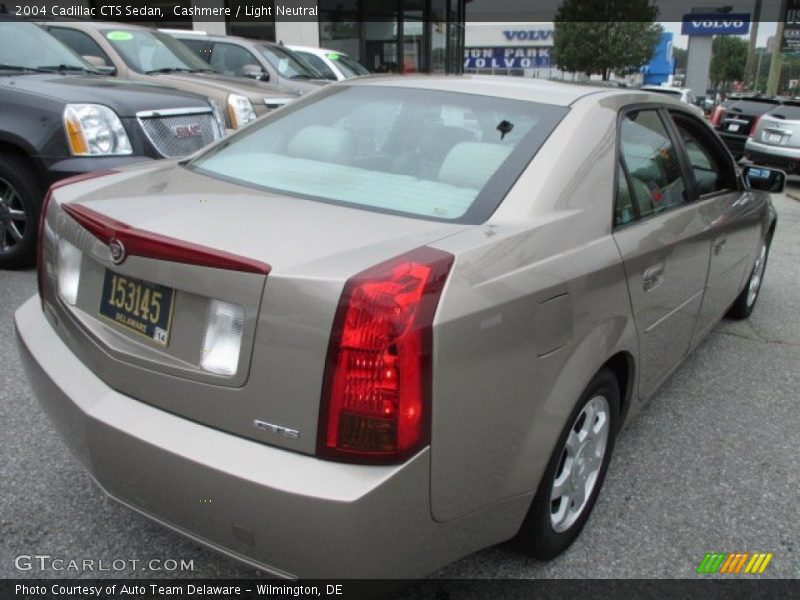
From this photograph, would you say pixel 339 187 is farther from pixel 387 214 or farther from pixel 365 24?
pixel 365 24

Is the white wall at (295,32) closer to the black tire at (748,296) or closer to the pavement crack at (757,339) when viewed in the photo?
the black tire at (748,296)

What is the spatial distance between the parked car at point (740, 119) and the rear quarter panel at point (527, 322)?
12.2 metres

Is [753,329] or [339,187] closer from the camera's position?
[339,187]

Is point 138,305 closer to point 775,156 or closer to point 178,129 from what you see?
point 178,129

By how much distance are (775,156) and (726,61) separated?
271 ft

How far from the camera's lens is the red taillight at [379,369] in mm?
1663

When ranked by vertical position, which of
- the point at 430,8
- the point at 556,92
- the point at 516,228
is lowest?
the point at 516,228

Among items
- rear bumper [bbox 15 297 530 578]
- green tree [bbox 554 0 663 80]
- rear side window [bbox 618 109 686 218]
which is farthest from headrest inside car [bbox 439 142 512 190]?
green tree [bbox 554 0 663 80]

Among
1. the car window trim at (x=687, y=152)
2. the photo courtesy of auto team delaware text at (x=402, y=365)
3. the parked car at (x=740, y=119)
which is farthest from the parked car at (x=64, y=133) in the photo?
the parked car at (x=740, y=119)

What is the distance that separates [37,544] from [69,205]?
114 centimetres

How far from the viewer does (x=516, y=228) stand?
6.71ft

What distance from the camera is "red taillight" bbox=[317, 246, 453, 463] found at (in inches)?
65.5

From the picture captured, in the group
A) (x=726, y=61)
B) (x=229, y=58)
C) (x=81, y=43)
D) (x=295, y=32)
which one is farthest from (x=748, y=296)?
(x=726, y=61)

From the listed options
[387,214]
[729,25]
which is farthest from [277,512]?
[729,25]
